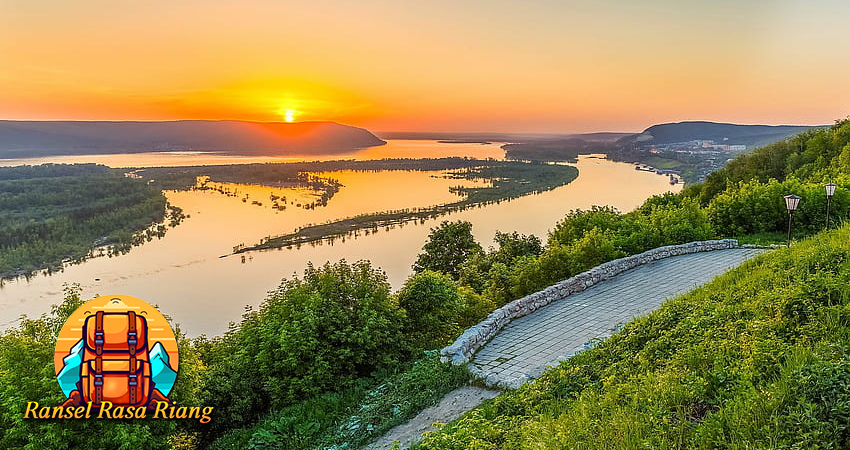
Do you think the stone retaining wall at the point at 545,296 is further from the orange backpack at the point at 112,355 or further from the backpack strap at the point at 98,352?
the backpack strap at the point at 98,352

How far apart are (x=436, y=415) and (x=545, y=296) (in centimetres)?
423

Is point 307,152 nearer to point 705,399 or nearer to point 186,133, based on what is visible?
point 186,133

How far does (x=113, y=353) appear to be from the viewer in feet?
19.4

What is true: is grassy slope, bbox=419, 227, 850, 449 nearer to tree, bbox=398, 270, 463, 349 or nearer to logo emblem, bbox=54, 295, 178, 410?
tree, bbox=398, 270, 463, 349

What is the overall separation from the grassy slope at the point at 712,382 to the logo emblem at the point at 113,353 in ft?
14.0

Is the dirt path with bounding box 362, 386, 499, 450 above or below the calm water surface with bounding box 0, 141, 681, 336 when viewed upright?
above

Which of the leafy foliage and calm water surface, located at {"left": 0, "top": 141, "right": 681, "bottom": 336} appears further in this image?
calm water surface, located at {"left": 0, "top": 141, "right": 681, "bottom": 336}

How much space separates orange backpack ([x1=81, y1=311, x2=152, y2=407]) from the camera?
19.3 ft

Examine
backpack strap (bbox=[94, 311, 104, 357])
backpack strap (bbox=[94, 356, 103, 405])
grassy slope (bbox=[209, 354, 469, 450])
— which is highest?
backpack strap (bbox=[94, 311, 104, 357])

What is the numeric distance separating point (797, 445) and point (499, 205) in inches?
2367

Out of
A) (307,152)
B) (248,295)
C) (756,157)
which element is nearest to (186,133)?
(307,152)

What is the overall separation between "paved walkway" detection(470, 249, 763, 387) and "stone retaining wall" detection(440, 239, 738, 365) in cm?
13

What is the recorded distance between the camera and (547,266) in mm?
12477

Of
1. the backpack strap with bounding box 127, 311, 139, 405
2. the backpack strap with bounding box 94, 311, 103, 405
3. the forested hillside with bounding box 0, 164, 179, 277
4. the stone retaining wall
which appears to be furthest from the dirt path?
the forested hillside with bounding box 0, 164, 179, 277
